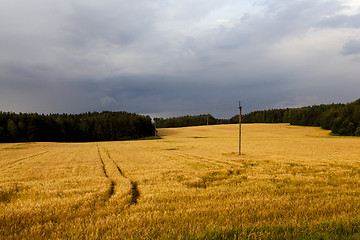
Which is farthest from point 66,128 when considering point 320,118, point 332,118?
point 320,118

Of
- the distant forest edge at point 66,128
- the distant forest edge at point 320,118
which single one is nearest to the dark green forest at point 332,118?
the distant forest edge at point 320,118

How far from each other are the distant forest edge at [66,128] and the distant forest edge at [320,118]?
56.5m

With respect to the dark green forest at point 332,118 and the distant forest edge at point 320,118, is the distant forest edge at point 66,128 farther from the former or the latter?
the dark green forest at point 332,118

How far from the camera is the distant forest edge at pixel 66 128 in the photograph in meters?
83.9

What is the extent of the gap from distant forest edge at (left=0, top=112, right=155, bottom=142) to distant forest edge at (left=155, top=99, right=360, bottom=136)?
56.5 meters

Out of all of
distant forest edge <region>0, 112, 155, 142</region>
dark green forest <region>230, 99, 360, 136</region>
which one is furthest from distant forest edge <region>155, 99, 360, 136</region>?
distant forest edge <region>0, 112, 155, 142</region>

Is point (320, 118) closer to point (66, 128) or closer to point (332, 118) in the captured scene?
point (332, 118)

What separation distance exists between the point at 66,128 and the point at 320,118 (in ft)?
417

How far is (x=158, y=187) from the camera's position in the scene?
11.3 meters

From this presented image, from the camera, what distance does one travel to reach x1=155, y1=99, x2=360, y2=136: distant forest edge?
8583 cm

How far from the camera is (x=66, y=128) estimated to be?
101 meters

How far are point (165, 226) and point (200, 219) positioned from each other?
1.11 meters

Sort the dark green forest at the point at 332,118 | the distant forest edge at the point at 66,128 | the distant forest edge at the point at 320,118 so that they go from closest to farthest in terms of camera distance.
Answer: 1. the distant forest edge at the point at 66,128
2. the dark green forest at the point at 332,118
3. the distant forest edge at the point at 320,118

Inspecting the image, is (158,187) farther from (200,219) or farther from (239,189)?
(200,219)
